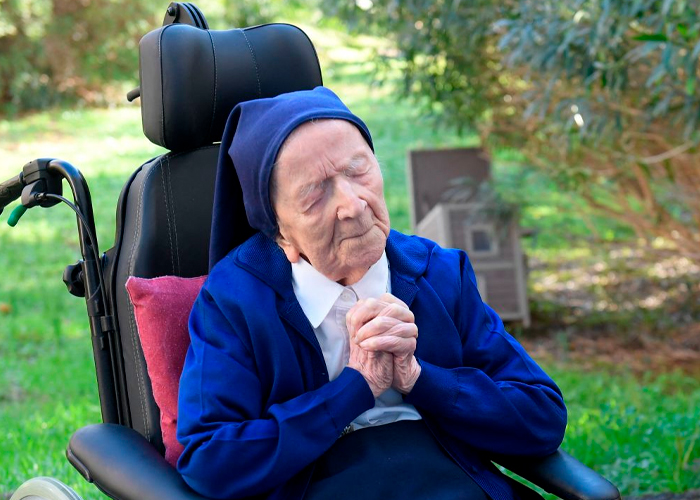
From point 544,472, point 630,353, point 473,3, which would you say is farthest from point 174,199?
point 630,353

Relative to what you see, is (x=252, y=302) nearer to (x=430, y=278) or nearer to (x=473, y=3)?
(x=430, y=278)

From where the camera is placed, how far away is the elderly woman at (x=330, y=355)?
193cm

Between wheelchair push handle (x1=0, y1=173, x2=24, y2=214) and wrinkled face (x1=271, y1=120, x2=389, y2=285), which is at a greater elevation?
wrinkled face (x1=271, y1=120, x2=389, y2=285)

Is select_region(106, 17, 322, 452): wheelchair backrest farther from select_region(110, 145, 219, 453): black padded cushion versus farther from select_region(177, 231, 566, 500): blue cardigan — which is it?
select_region(177, 231, 566, 500): blue cardigan

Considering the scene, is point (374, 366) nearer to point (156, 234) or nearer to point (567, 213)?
point (156, 234)

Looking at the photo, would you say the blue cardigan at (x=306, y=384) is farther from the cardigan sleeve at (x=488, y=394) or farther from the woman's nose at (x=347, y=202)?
the woman's nose at (x=347, y=202)

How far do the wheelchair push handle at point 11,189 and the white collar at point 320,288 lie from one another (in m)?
0.85

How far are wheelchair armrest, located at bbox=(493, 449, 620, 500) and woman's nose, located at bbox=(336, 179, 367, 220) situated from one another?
665mm

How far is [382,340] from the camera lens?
192 centimetres

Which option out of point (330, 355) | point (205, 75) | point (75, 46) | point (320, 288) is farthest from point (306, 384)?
point (75, 46)

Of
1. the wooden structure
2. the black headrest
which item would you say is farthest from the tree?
the black headrest

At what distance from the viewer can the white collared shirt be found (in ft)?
6.79

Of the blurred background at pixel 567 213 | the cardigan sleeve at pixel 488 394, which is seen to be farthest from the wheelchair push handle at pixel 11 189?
the blurred background at pixel 567 213

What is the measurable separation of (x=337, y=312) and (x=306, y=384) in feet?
0.54
